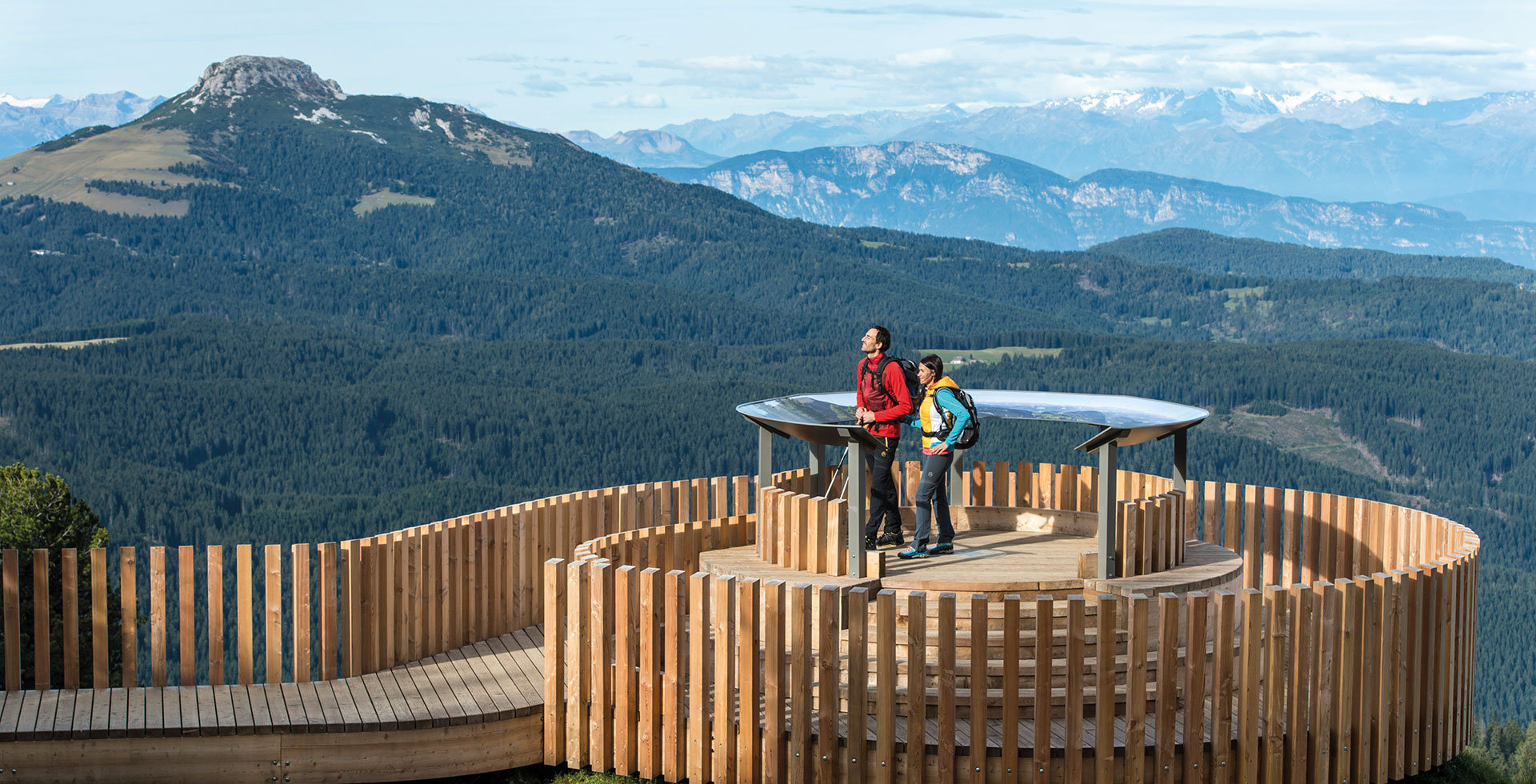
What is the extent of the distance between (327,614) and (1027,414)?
648 cm

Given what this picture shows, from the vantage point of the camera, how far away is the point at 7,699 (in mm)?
11227

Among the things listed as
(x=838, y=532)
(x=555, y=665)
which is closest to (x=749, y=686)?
(x=555, y=665)

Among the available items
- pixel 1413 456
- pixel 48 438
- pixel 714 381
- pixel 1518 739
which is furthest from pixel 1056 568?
pixel 1413 456

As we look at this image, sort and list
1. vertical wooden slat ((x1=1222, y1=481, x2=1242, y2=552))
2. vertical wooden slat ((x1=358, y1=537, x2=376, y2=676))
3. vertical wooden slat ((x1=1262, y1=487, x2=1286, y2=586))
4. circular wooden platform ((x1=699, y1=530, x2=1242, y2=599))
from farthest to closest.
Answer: vertical wooden slat ((x1=1222, y1=481, x2=1242, y2=552)) → vertical wooden slat ((x1=1262, y1=487, x2=1286, y2=586)) → vertical wooden slat ((x1=358, y1=537, x2=376, y2=676)) → circular wooden platform ((x1=699, y1=530, x2=1242, y2=599))

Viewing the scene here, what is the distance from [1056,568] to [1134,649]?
2.93 meters

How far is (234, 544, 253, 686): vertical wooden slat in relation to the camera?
11422mm

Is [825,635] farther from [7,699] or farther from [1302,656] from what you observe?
[7,699]

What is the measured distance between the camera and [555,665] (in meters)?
11.1

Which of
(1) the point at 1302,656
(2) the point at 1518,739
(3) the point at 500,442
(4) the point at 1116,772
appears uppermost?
(1) the point at 1302,656

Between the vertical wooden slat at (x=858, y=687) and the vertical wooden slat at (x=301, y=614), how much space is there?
15.4ft

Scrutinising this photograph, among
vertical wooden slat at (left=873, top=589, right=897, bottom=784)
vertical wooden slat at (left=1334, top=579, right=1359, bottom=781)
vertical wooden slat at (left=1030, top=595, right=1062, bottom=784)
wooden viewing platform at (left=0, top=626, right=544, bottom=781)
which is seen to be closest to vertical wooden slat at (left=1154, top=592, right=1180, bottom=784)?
vertical wooden slat at (left=1030, top=595, right=1062, bottom=784)

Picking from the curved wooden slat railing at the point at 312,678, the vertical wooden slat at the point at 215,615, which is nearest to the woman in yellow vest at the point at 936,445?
the curved wooden slat railing at the point at 312,678

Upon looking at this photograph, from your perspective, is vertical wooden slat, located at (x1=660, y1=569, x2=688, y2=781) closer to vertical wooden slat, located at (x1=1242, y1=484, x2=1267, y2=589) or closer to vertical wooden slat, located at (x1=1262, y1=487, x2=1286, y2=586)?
vertical wooden slat, located at (x1=1242, y1=484, x2=1267, y2=589)

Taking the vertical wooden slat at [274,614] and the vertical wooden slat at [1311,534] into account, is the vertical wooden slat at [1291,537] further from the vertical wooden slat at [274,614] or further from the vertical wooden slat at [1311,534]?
the vertical wooden slat at [274,614]
